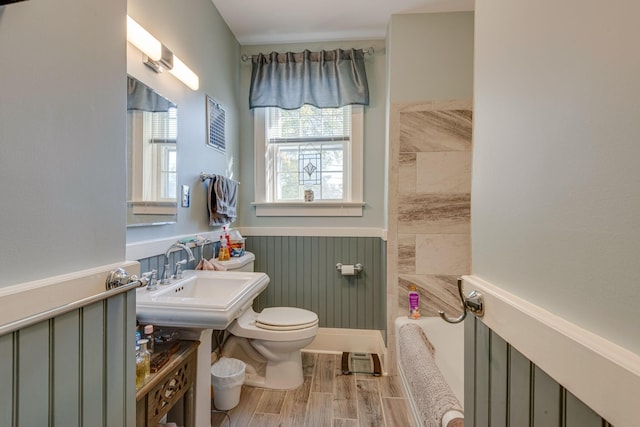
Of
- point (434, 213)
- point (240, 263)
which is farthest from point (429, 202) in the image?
point (240, 263)

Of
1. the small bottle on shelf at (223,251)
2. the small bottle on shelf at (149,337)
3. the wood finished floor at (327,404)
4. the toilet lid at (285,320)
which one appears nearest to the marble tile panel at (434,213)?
the toilet lid at (285,320)

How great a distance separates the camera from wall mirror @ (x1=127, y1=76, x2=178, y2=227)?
1353 mm

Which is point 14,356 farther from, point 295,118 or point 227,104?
point 295,118

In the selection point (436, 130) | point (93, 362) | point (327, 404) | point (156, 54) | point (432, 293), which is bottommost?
point (327, 404)

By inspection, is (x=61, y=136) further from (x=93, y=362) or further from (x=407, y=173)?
(x=407, y=173)

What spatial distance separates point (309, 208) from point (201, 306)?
4.91 feet

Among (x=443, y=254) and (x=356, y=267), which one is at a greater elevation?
(x=443, y=254)

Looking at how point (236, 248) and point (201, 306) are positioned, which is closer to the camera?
point (201, 306)

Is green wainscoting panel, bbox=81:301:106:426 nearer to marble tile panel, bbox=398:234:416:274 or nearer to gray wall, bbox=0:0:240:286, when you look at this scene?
gray wall, bbox=0:0:240:286

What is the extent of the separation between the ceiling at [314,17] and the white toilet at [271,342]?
1.76 meters

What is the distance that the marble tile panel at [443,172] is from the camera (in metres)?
2.11

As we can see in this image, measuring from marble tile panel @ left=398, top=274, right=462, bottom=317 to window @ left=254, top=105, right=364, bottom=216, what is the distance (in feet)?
2.32

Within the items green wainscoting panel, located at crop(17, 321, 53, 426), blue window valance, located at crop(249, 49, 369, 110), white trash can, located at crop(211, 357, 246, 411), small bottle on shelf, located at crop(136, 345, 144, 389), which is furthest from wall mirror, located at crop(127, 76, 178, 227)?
blue window valance, located at crop(249, 49, 369, 110)

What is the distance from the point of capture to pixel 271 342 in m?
1.87
